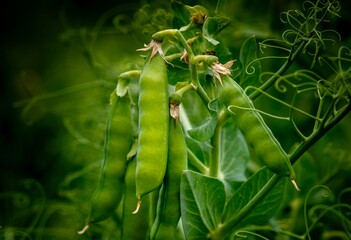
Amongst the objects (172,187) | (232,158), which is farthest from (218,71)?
(232,158)

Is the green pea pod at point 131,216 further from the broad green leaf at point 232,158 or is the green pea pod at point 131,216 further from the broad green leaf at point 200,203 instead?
the broad green leaf at point 232,158

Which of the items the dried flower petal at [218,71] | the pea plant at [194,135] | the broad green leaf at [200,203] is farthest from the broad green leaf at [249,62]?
the broad green leaf at [200,203]

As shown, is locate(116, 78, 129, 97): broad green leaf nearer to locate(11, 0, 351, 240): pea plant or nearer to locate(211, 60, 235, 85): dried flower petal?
locate(11, 0, 351, 240): pea plant

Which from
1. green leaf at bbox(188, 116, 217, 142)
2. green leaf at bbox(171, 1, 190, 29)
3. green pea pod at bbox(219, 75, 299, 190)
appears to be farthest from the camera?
green leaf at bbox(171, 1, 190, 29)

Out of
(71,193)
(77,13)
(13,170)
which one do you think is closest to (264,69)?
(71,193)

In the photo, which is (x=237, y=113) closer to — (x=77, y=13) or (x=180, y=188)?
(x=180, y=188)

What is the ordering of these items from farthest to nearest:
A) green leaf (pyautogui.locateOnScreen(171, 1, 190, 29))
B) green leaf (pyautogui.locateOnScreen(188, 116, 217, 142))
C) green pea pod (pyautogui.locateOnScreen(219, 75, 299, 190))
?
green leaf (pyautogui.locateOnScreen(171, 1, 190, 29)), green leaf (pyautogui.locateOnScreen(188, 116, 217, 142)), green pea pod (pyautogui.locateOnScreen(219, 75, 299, 190))

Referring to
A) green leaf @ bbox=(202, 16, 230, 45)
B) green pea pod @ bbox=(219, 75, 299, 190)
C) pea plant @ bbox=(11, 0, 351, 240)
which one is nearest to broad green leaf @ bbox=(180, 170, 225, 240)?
pea plant @ bbox=(11, 0, 351, 240)
